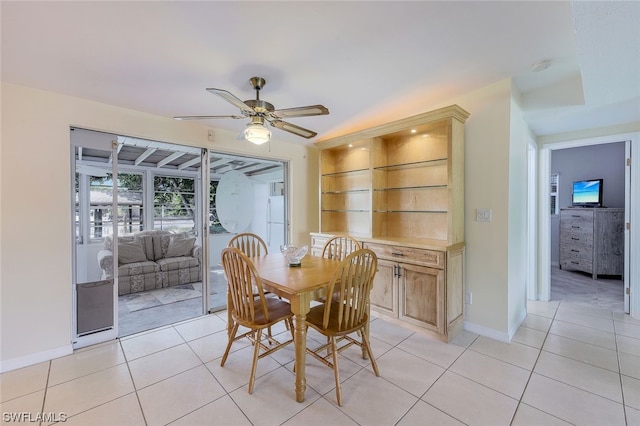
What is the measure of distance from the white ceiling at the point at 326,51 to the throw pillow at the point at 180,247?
9.20 ft

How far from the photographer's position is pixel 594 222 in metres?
4.80

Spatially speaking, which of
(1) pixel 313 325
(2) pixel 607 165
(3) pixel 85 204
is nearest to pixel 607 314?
(2) pixel 607 165

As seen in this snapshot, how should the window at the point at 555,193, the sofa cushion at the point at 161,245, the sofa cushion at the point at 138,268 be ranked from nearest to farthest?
the sofa cushion at the point at 138,268, the sofa cushion at the point at 161,245, the window at the point at 555,193

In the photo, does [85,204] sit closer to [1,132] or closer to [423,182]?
[1,132]

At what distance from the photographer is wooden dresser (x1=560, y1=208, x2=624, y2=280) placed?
4.65m

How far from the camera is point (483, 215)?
269 cm

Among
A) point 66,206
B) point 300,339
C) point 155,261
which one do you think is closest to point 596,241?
point 300,339

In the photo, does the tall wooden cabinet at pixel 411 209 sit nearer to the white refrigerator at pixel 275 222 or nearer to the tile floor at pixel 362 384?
the tile floor at pixel 362 384

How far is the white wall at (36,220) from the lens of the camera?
221 cm

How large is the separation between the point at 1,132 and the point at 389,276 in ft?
12.2

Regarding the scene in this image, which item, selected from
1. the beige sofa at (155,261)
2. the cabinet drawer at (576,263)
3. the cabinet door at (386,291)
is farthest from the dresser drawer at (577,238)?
the beige sofa at (155,261)

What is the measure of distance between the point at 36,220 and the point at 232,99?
2.11 m

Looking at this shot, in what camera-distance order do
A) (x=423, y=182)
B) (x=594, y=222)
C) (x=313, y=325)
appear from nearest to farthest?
(x=313, y=325) → (x=423, y=182) → (x=594, y=222)

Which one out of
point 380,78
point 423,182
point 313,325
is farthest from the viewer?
point 423,182
